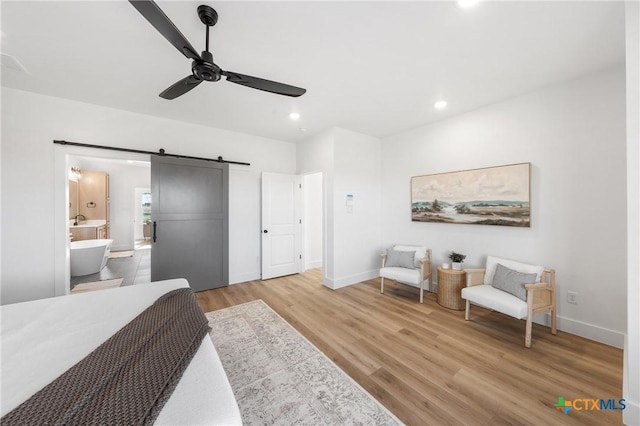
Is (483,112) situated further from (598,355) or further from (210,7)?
(210,7)

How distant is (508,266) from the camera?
2.81 metres

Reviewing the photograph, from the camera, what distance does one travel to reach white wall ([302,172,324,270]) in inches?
212

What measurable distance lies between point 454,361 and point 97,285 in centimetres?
557

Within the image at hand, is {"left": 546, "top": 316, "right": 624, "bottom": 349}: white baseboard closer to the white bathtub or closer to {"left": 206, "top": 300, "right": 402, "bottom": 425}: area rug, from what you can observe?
{"left": 206, "top": 300, "right": 402, "bottom": 425}: area rug

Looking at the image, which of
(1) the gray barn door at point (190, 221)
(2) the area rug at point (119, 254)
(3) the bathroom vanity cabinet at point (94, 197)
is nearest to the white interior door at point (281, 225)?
(1) the gray barn door at point (190, 221)

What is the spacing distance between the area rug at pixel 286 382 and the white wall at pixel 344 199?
1.69 metres

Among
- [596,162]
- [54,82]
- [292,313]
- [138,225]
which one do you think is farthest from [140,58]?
[138,225]

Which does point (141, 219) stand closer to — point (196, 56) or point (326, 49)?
point (196, 56)

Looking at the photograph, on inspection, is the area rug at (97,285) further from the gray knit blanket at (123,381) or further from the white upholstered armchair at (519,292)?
the white upholstered armchair at (519,292)

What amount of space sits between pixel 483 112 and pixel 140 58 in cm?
406

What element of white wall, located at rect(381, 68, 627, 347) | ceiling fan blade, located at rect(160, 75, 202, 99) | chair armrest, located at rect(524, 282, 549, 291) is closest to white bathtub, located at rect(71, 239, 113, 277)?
ceiling fan blade, located at rect(160, 75, 202, 99)

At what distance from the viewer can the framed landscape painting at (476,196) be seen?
287cm

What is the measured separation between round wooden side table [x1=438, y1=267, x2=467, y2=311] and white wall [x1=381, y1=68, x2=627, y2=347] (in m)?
0.38

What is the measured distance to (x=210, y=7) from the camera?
1.63m
